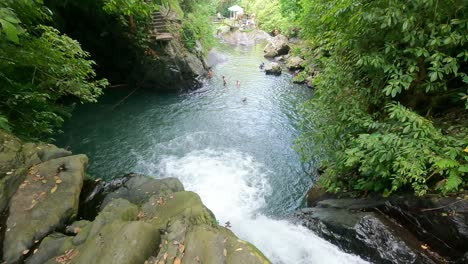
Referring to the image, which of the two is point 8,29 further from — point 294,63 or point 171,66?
point 294,63

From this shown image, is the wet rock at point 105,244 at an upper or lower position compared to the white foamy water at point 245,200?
upper

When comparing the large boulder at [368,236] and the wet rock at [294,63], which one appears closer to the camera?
the large boulder at [368,236]

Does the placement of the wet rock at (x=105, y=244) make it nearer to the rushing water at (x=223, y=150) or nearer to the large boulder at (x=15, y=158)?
the large boulder at (x=15, y=158)

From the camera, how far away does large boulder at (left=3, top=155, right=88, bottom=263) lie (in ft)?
12.7

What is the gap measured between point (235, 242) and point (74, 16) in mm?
17797

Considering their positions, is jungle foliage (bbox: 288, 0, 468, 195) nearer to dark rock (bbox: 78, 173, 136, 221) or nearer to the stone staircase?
dark rock (bbox: 78, 173, 136, 221)

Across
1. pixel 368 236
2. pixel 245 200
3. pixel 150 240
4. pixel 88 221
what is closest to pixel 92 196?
pixel 88 221

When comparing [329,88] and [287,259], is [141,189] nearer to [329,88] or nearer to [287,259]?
[287,259]

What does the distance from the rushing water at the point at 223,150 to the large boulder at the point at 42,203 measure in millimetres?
3874

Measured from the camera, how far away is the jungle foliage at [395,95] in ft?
13.6

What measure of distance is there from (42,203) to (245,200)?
5.60m

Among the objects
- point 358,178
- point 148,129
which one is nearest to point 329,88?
point 358,178

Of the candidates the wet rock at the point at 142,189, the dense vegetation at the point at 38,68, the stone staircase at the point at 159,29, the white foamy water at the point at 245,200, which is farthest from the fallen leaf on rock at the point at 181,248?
the stone staircase at the point at 159,29

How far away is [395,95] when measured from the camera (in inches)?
193
